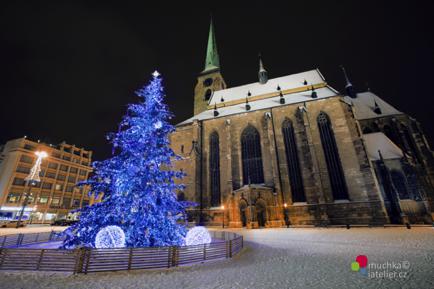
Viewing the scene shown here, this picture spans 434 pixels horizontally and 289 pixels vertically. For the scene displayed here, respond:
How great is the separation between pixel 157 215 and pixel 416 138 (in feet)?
119

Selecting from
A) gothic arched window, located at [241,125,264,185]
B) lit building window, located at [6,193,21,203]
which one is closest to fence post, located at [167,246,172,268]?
gothic arched window, located at [241,125,264,185]

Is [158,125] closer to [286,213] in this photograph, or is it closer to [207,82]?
[286,213]

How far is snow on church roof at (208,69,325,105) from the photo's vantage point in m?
33.6

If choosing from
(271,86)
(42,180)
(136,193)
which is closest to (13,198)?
(42,180)

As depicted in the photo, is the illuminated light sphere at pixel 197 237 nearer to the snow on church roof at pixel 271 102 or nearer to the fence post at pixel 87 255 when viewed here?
the fence post at pixel 87 255

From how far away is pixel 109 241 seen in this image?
7.01 metres

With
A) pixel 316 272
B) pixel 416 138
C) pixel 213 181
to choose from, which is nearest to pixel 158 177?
pixel 316 272

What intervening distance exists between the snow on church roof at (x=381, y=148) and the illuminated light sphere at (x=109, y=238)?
28.3 meters

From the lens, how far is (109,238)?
704 cm

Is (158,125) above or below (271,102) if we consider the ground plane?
below

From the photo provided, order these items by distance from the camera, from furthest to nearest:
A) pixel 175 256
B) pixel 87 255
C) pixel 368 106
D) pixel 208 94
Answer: pixel 208 94, pixel 368 106, pixel 175 256, pixel 87 255

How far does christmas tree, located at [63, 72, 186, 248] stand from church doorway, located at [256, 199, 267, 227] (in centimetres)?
1547

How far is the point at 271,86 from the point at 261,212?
77.2 ft

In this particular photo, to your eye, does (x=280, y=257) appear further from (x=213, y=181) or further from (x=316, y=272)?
(x=213, y=181)
